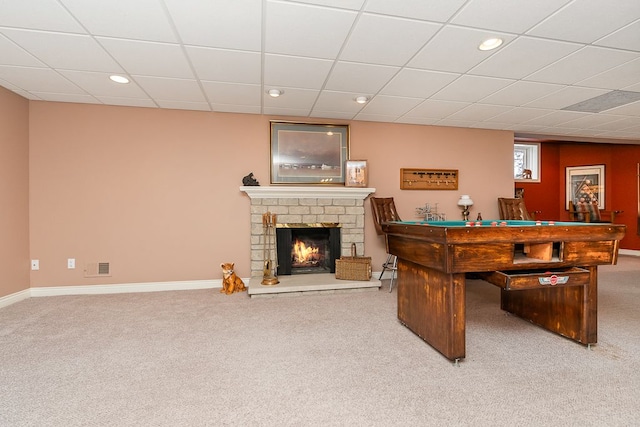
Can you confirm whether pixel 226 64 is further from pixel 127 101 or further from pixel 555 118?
pixel 555 118

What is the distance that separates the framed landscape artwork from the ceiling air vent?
30.9 feet

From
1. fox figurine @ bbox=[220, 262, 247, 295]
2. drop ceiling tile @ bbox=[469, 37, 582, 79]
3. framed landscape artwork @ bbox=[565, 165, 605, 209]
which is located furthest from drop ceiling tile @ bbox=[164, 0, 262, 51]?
framed landscape artwork @ bbox=[565, 165, 605, 209]

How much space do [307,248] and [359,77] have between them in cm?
255

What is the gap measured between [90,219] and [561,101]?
239 inches

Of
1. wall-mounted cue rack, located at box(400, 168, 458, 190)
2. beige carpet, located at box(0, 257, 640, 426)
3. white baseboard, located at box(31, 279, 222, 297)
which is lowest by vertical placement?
beige carpet, located at box(0, 257, 640, 426)

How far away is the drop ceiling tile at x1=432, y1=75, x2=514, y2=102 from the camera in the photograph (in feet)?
10.0

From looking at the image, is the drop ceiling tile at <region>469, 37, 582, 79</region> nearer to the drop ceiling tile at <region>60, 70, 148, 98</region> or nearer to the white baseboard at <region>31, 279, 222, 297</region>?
the drop ceiling tile at <region>60, 70, 148, 98</region>

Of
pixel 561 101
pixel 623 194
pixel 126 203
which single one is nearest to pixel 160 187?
pixel 126 203

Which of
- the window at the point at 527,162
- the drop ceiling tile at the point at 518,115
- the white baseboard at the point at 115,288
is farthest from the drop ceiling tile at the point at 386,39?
the window at the point at 527,162

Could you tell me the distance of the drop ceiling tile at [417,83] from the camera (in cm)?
291

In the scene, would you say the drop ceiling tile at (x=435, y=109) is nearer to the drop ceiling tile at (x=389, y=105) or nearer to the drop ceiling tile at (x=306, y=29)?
the drop ceiling tile at (x=389, y=105)

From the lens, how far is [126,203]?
150 inches

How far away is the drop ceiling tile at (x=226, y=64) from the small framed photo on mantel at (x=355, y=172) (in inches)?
69.2

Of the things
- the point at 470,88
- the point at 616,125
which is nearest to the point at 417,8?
the point at 470,88
